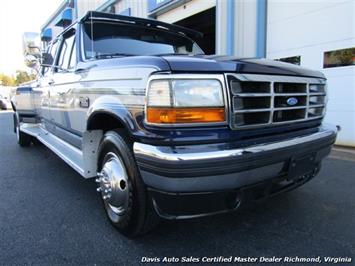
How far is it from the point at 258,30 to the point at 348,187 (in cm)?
448

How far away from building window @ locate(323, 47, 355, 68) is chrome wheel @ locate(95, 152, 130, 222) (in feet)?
16.4

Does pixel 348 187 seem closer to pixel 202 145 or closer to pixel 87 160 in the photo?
pixel 202 145

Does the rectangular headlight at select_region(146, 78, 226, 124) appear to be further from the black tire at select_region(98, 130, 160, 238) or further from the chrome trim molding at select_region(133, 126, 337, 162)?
the black tire at select_region(98, 130, 160, 238)

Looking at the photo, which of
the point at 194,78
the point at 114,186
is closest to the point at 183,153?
the point at 194,78

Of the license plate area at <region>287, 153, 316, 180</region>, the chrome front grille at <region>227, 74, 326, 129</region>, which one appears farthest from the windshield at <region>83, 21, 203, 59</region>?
the license plate area at <region>287, 153, 316, 180</region>

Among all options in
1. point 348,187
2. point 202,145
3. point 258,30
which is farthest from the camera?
point 258,30

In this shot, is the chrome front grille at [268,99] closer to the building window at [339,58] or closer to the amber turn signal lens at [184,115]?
the amber turn signal lens at [184,115]

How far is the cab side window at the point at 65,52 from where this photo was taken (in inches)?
145

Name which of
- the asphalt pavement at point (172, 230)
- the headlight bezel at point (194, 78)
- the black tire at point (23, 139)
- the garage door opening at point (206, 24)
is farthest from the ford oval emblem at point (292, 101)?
the garage door opening at point (206, 24)

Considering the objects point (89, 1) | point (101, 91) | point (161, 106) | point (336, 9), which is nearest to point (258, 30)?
point (336, 9)

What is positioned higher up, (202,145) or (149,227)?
(202,145)

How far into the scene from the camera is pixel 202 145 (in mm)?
1926

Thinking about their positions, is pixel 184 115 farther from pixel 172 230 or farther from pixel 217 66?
pixel 172 230

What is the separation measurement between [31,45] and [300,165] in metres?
4.39
